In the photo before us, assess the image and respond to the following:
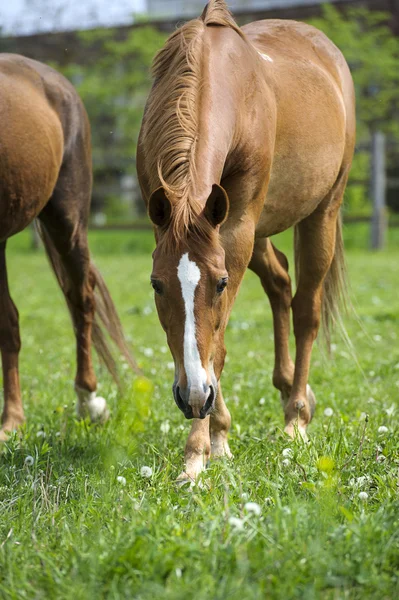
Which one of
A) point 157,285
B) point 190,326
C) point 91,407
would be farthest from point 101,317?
point 190,326

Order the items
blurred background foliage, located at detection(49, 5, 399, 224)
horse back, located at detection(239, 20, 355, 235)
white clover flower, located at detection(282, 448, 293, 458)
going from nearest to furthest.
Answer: white clover flower, located at detection(282, 448, 293, 458) → horse back, located at detection(239, 20, 355, 235) → blurred background foliage, located at detection(49, 5, 399, 224)

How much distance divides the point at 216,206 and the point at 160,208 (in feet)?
0.66

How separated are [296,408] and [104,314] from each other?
1606mm

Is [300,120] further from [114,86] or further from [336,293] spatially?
[114,86]

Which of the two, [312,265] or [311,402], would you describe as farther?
[312,265]

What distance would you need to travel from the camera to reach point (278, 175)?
12.6ft

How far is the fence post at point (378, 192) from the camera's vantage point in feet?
51.8

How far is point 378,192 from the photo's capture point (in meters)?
16.1

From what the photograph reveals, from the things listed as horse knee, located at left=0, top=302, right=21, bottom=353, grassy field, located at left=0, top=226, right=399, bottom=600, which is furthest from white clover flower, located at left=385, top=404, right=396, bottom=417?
horse knee, located at left=0, top=302, right=21, bottom=353

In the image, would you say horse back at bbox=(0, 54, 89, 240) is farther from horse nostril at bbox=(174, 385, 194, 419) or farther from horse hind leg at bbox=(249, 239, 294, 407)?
horse nostril at bbox=(174, 385, 194, 419)

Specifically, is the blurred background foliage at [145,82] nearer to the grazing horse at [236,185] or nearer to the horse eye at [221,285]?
the grazing horse at [236,185]

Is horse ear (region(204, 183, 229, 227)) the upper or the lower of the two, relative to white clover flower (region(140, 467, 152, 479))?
upper

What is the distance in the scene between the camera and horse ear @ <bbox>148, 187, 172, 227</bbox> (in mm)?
2812

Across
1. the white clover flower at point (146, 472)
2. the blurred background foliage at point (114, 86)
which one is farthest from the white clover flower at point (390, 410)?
the blurred background foliage at point (114, 86)
